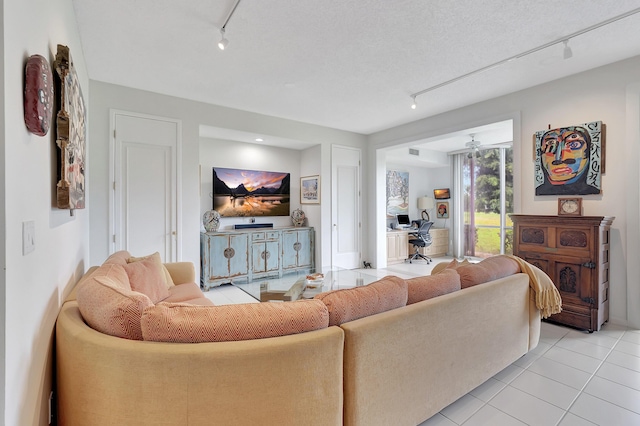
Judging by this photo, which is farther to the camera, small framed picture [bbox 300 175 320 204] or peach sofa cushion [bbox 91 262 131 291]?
small framed picture [bbox 300 175 320 204]

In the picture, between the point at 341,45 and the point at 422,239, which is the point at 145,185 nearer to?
the point at 341,45

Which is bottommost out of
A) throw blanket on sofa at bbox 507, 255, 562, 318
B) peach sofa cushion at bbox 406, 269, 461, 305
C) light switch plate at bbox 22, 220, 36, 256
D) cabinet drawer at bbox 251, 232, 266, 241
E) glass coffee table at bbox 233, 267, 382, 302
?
glass coffee table at bbox 233, 267, 382, 302

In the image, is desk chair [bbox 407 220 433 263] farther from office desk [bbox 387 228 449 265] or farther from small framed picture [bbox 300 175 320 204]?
small framed picture [bbox 300 175 320 204]

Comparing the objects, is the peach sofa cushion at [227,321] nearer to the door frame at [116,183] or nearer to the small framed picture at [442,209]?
the door frame at [116,183]

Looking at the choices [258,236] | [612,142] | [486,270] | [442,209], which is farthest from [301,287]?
[442,209]

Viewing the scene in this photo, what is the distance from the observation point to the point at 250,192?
17.0 feet

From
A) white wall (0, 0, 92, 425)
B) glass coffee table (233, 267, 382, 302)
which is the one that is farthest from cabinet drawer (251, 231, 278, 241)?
white wall (0, 0, 92, 425)

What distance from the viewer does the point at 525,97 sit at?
11.9 feet

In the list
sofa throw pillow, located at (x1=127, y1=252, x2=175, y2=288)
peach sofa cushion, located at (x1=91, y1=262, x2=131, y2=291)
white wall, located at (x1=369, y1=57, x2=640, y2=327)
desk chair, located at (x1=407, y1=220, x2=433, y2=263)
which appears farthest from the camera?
desk chair, located at (x1=407, y1=220, x2=433, y2=263)

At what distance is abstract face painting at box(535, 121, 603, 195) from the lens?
3.11 m

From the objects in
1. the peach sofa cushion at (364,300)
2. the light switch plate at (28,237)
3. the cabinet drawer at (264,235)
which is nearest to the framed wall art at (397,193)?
the cabinet drawer at (264,235)

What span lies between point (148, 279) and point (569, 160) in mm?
4338

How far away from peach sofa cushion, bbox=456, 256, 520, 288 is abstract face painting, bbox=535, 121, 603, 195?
1664 mm

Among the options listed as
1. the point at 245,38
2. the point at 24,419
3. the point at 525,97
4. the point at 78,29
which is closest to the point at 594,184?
the point at 525,97
